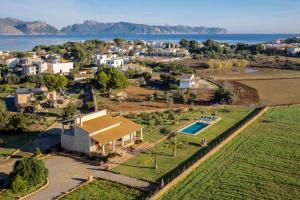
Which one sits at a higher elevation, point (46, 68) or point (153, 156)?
point (46, 68)

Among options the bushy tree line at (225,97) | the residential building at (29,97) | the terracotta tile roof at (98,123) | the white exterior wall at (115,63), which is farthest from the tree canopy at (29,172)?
the white exterior wall at (115,63)

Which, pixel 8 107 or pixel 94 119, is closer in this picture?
pixel 94 119

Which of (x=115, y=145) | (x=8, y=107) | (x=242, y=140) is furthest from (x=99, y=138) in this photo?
(x=8, y=107)

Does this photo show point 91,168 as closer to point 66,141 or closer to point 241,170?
point 66,141

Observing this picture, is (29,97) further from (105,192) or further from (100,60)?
(100,60)

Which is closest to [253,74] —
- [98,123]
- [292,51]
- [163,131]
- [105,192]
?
[292,51]

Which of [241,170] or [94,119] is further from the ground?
[94,119]

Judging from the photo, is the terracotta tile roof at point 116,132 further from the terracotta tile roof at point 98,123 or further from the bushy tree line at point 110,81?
the bushy tree line at point 110,81
